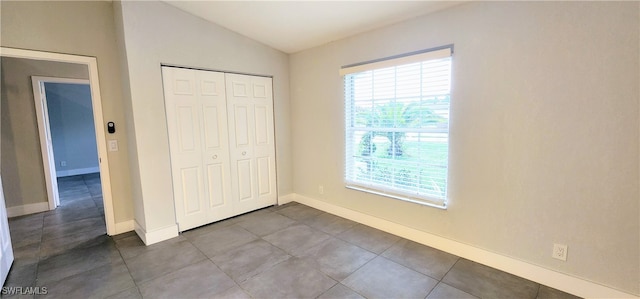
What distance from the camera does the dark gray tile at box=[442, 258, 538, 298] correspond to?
78.0 inches

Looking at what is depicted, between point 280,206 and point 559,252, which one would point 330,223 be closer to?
point 280,206

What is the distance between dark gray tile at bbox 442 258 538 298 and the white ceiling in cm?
233

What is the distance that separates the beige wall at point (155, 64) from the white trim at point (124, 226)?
8.0 inches

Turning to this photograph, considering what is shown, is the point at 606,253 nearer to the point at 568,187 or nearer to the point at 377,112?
the point at 568,187

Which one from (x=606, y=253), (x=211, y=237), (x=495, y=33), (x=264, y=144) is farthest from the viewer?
(x=264, y=144)

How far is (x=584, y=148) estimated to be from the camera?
186cm

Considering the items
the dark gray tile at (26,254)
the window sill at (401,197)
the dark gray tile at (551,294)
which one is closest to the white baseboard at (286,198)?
the window sill at (401,197)

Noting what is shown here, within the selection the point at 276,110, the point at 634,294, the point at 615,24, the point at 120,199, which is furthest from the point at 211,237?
the point at 615,24

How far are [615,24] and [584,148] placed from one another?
813mm

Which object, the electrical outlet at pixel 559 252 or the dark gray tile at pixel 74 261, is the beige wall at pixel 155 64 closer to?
the dark gray tile at pixel 74 261

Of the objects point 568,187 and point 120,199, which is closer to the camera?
point 568,187

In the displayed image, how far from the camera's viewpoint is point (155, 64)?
281 centimetres

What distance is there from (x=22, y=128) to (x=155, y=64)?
2722 millimetres

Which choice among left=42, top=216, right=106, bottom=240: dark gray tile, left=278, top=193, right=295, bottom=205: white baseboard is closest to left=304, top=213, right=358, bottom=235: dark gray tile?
left=278, top=193, right=295, bottom=205: white baseboard
